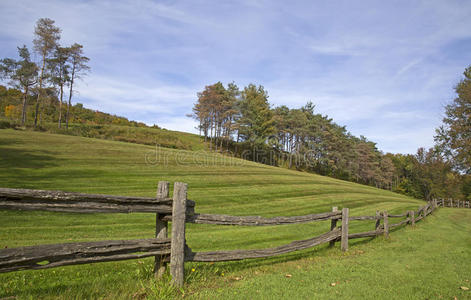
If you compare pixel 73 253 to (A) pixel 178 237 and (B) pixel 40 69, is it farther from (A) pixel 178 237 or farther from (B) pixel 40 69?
(B) pixel 40 69

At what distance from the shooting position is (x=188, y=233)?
10.3 m

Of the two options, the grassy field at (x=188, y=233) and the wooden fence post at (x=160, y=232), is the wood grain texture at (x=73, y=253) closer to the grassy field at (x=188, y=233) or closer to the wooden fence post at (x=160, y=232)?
the wooden fence post at (x=160, y=232)

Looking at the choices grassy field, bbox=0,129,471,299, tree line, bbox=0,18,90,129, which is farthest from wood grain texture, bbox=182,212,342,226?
tree line, bbox=0,18,90,129

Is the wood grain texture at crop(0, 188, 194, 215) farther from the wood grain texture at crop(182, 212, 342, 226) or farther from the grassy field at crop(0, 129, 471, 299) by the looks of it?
the grassy field at crop(0, 129, 471, 299)

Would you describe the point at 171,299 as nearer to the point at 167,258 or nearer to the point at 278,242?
the point at 167,258

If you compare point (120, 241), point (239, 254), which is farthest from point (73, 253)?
point (239, 254)

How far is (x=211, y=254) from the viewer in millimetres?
5137

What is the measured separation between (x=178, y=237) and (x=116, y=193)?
37.3 ft

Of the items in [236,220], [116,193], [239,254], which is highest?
[236,220]

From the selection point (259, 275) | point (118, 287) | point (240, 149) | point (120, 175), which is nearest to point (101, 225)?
point (118, 287)

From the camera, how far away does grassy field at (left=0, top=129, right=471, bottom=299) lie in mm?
4617

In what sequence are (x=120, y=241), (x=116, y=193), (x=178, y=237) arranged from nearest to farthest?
1. (x=120, y=241)
2. (x=178, y=237)
3. (x=116, y=193)

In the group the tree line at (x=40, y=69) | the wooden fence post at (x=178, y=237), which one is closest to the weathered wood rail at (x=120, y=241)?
the wooden fence post at (x=178, y=237)

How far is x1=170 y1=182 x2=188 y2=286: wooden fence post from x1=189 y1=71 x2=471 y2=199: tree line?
48.4 metres
